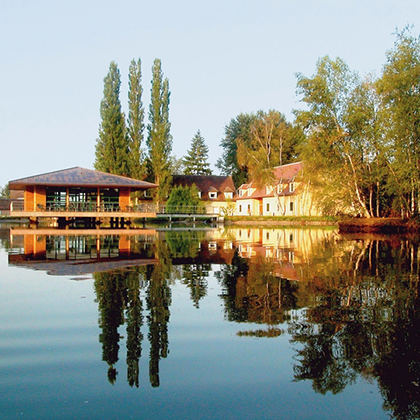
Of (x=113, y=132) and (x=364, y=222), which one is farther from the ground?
(x=113, y=132)

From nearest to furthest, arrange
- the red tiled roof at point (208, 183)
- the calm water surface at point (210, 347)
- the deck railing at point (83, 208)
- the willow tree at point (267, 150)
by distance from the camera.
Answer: the calm water surface at point (210, 347)
the deck railing at point (83, 208)
the willow tree at point (267, 150)
the red tiled roof at point (208, 183)

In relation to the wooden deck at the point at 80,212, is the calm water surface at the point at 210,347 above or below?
below

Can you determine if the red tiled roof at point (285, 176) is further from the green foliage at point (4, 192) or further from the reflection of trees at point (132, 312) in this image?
the green foliage at point (4, 192)

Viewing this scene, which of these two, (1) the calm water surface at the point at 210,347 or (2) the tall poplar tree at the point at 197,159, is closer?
(1) the calm water surface at the point at 210,347

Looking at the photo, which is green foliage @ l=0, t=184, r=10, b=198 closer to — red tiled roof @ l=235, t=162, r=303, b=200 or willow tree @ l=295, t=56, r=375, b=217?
red tiled roof @ l=235, t=162, r=303, b=200

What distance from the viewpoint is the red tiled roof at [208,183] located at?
60.5 m

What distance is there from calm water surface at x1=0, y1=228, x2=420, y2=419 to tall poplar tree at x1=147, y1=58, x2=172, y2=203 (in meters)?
39.8

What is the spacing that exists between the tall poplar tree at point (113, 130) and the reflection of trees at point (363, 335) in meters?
39.5

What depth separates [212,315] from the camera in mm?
5727

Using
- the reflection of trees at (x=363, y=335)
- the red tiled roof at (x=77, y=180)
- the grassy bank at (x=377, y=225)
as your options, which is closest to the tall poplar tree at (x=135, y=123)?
the red tiled roof at (x=77, y=180)

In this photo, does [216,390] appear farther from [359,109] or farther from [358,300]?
[359,109]

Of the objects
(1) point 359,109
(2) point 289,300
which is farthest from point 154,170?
(2) point 289,300

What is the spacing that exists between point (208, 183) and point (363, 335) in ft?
190

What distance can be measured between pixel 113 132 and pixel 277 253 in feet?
116
